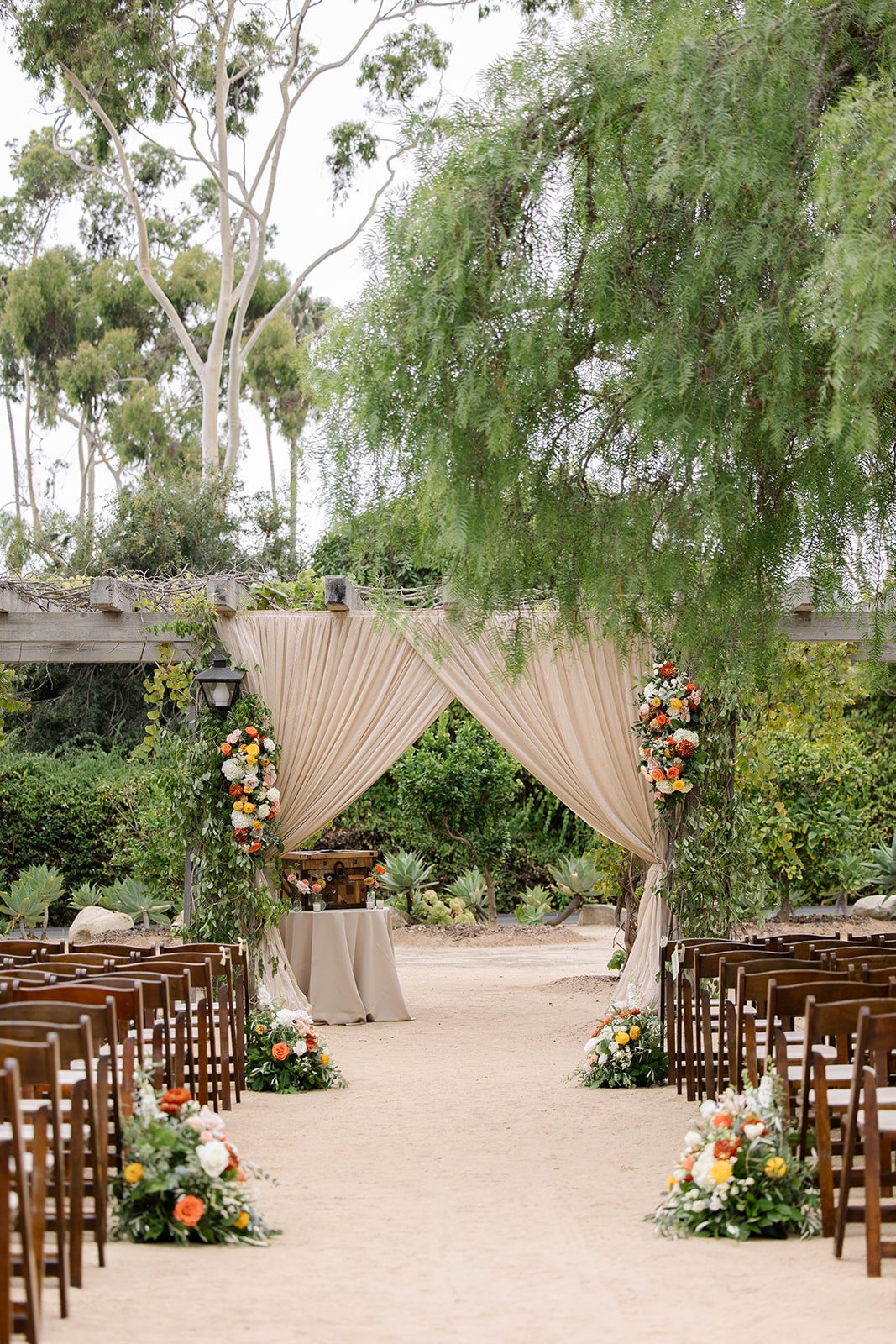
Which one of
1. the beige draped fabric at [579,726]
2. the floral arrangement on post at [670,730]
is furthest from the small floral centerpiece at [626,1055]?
the floral arrangement on post at [670,730]

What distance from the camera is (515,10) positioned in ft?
54.3

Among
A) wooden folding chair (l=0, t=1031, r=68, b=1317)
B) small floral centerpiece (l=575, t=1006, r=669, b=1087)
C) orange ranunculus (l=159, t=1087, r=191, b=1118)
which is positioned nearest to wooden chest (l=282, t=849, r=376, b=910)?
small floral centerpiece (l=575, t=1006, r=669, b=1087)

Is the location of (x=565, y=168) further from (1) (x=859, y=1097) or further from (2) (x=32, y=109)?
(2) (x=32, y=109)

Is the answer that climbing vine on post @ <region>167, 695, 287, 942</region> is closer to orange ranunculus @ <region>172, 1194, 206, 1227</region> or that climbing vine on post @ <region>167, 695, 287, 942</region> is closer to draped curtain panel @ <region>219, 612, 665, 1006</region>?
draped curtain panel @ <region>219, 612, 665, 1006</region>

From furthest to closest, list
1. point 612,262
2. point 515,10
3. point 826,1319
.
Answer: point 515,10
point 612,262
point 826,1319

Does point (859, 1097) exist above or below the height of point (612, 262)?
below

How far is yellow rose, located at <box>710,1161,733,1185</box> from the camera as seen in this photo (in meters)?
4.25

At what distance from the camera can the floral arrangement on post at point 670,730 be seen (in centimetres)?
856

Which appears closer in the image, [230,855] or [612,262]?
[612,262]

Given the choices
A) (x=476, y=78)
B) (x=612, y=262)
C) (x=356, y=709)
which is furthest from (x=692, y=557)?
(x=356, y=709)

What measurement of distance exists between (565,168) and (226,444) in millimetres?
17392

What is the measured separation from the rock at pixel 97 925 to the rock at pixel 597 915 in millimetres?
4487

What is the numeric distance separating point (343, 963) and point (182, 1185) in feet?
16.8

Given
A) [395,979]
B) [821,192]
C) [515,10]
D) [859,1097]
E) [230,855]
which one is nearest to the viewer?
[821,192]
